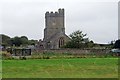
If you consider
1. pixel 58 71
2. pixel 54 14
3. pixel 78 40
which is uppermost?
pixel 54 14

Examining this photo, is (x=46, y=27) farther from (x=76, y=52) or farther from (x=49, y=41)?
(x=76, y=52)

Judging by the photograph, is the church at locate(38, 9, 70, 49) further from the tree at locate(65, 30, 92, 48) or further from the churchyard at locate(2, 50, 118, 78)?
the churchyard at locate(2, 50, 118, 78)

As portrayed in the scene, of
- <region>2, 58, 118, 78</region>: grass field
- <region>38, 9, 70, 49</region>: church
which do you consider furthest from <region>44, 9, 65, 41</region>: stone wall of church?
<region>2, 58, 118, 78</region>: grass field

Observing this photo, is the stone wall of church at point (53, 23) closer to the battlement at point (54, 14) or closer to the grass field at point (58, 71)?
the battlement at point (54, 14)

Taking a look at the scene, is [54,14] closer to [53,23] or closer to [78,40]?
[53,23]

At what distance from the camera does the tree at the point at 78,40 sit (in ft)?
317

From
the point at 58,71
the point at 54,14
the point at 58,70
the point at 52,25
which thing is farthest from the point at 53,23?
the point at 58,71

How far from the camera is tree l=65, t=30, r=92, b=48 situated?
96500mm

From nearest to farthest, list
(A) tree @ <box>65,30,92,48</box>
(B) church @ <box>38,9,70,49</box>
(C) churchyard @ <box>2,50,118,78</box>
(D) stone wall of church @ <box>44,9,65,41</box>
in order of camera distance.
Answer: (C) churchyard @ <box>2,50,118,78</box> → (A) tree @ <box>65,30,92,48</box> → (B) church @ <box>38,9,70,49</box> → (D) stone wall of church @ <box>44,9,65,41</box>

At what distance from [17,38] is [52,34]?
14.4 m

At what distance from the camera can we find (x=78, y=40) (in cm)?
9650

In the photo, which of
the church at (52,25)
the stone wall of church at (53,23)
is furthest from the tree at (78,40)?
the stone wall of church at (53,23)

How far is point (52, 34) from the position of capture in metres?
120

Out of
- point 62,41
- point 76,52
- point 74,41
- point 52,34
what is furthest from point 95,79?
point 52,34
